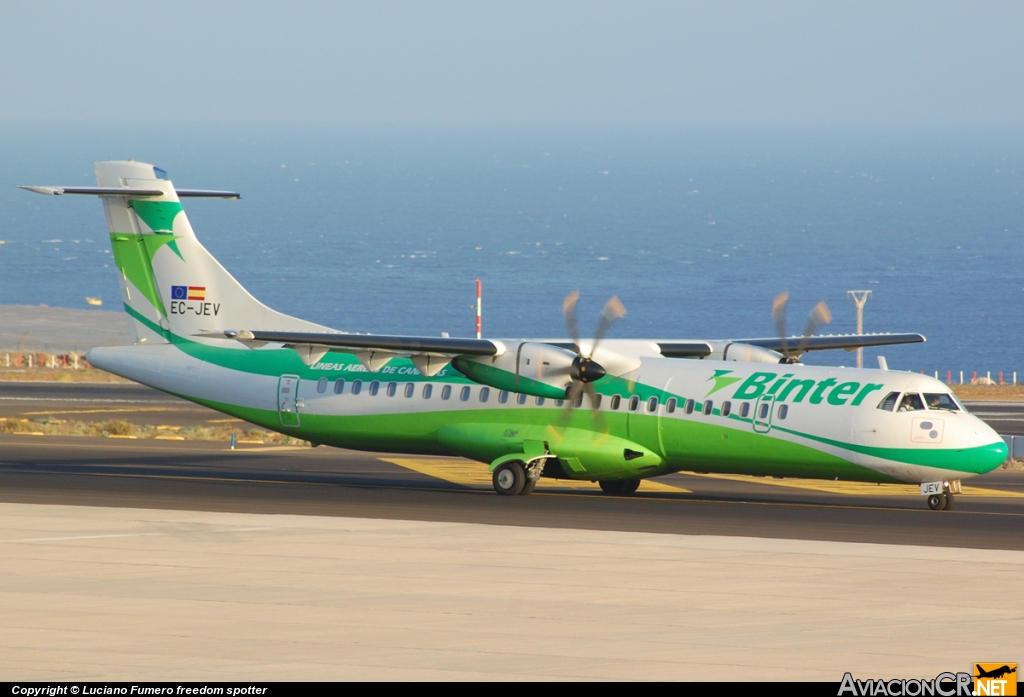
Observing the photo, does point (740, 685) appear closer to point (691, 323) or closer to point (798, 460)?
point (798, 460)

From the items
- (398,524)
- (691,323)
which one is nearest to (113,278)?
(691,323)

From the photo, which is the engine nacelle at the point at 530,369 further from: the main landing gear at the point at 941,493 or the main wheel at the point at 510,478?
the main landing gear at the point at 941,493

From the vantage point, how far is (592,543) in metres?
21.2

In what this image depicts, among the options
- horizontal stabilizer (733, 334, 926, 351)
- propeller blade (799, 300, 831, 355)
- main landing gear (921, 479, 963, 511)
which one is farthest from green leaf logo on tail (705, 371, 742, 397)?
main landing gear (921, 479, 963, 511)

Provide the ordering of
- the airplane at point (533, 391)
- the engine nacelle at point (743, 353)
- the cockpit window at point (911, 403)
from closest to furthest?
1. the cockpit window at point (911, 403)
2. the airplane at point (533, 391)
3. the engine nacelle at point (743, 353)

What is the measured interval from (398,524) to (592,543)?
370cm

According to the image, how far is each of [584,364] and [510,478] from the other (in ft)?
9.31

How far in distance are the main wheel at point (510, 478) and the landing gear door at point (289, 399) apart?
4674 millimetres

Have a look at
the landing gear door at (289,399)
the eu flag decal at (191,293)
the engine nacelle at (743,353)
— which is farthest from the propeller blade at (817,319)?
the eu flag decal at (191,293)

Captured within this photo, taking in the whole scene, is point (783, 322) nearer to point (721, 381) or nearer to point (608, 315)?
point (721, 381)

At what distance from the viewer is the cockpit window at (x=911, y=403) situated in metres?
24.2

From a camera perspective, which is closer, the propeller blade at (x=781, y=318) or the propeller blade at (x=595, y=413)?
the propeller blade at (x=595, y=413)

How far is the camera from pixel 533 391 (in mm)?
26859

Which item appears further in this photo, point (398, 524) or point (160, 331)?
point (160, 331)
